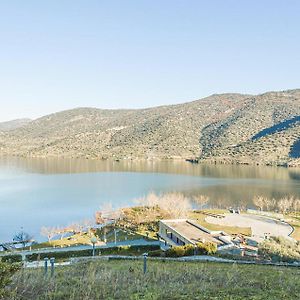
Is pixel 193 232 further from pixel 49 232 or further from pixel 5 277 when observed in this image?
pixel 5 277

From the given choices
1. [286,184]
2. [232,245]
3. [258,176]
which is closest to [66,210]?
[232,245]

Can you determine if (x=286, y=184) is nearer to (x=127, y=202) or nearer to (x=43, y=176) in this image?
(x=127, y=202)

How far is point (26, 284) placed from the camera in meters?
6.23

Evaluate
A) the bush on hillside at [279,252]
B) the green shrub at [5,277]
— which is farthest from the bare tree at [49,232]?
the green shrub at [5,277]

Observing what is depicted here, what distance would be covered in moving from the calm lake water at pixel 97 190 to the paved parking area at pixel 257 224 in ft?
54.0

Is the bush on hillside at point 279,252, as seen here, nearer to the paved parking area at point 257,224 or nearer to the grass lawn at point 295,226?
the grass lawn at point 295,226

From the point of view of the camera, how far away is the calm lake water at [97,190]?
56.1 meters

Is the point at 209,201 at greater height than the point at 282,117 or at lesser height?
lesser

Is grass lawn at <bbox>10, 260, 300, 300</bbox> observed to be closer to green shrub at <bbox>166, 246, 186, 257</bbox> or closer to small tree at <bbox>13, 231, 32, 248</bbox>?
green shrub at <bbox>166, 246, 186, 257</bbox>

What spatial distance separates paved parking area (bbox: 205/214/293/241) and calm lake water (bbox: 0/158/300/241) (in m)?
16.5

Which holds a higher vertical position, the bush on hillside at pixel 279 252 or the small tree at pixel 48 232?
the bush on hillside at pixel 279 252

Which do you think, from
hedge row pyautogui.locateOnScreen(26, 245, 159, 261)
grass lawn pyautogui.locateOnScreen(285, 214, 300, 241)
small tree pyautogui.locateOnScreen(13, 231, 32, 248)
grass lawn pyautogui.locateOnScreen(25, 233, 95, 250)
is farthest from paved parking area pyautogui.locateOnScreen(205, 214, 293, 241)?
small tree pyautogui.locateOnScreen(13, 231, 32, 248)

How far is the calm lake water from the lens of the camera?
5614 cm

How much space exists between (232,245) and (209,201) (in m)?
38.6
